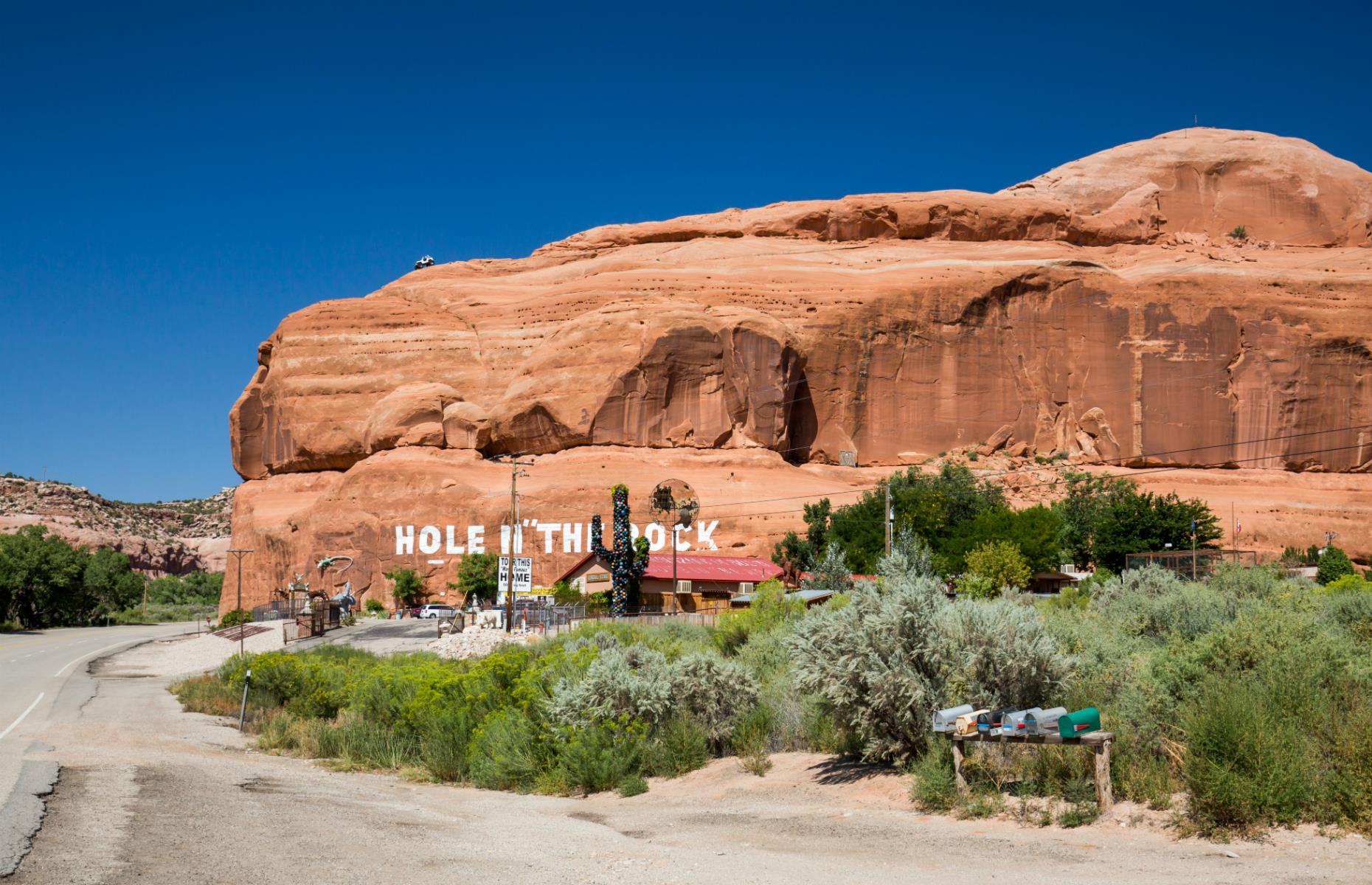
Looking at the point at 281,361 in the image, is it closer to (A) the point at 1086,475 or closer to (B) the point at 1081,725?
(A) the point at 1086,475

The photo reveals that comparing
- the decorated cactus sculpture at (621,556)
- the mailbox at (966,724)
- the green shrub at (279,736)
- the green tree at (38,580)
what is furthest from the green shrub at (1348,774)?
the green tree at (38,580)

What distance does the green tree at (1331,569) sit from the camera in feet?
160

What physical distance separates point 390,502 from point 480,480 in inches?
210

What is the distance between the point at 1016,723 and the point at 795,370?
2449 inches

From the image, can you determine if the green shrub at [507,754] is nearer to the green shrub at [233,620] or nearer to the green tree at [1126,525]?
the green tree at [1126,525]

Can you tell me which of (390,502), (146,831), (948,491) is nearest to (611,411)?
(390,502)

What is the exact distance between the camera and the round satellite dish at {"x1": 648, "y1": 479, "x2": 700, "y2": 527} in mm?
60656

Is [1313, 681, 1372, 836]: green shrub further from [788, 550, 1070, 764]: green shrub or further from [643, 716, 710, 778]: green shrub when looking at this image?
[643, 716, 710, 778]: green shrub

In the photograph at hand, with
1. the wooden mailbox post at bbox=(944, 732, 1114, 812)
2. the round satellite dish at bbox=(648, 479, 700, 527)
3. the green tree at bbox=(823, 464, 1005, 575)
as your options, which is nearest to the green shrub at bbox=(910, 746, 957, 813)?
the wooden mailbox post at bbox=(944, 732, 1114, 812)

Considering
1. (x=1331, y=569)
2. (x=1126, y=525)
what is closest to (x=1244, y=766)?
(x=1331, y=569)

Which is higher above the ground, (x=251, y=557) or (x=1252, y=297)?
(x=1252, y=297)

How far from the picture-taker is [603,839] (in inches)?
492

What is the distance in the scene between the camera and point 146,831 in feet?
40.3

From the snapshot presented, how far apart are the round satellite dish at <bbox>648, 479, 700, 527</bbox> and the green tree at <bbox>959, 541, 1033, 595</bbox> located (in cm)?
1761
